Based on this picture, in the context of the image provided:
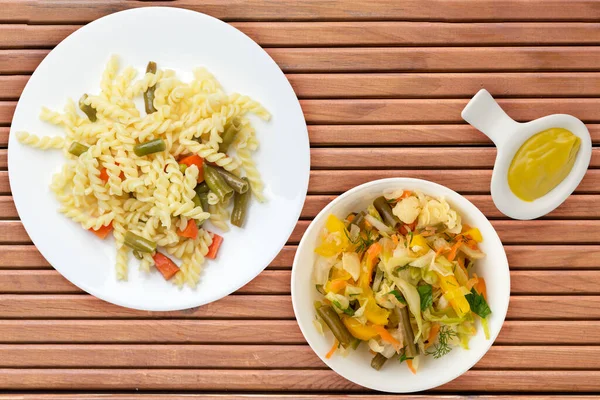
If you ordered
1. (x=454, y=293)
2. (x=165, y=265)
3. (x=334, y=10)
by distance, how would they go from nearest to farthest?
(x=454, y=293) < (x=165, y=265) < (x=334, y=10)

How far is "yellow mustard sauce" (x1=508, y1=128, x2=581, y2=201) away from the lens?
2043 mm

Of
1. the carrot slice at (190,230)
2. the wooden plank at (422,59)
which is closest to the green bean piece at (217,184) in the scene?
the carrot slice at (190,230)

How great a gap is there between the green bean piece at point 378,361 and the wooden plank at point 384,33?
1147 millimetres

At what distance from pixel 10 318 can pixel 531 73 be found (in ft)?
7.24

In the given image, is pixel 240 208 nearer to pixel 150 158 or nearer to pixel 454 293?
pixel 150 158

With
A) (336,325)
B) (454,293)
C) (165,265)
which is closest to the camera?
(454,293)

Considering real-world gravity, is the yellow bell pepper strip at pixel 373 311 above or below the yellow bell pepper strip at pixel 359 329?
above

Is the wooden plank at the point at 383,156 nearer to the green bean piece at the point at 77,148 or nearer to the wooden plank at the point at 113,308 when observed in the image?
the wooden plank at the point at 113,308

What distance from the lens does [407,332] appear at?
1855mm

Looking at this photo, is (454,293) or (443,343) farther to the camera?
(443,343)

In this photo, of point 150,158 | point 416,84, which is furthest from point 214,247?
point 416,84

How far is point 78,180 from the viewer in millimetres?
1896

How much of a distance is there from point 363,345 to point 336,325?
0.18 meters

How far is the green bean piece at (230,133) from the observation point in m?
1.94
